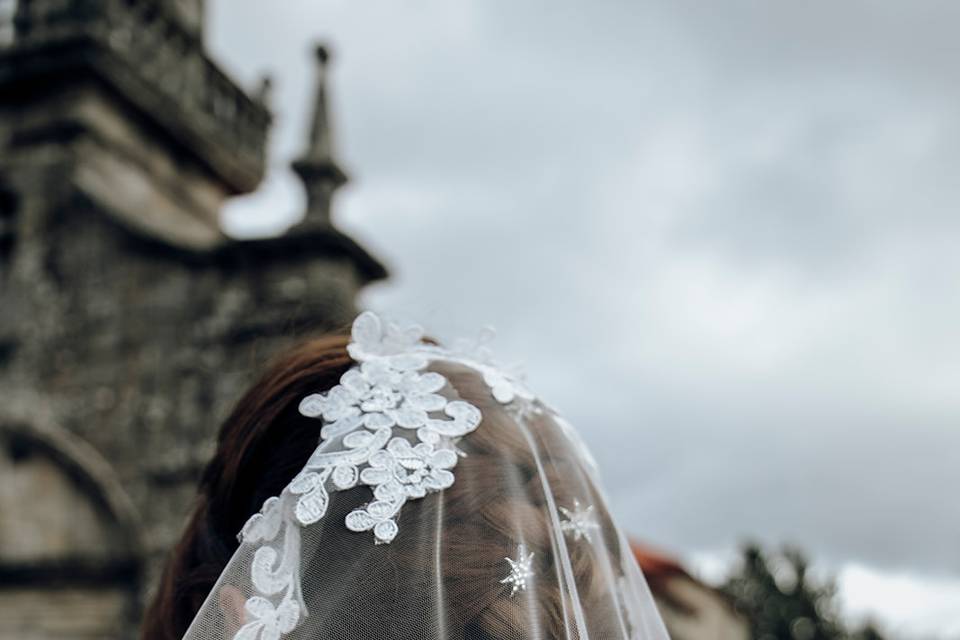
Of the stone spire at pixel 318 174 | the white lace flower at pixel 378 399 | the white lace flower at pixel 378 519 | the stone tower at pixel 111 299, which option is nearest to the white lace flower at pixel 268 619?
the white lace flower at pixel 378 519

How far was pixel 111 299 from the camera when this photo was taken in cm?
884

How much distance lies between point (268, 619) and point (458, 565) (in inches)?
11.0

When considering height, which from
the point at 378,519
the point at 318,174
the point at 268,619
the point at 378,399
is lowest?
the point at 268,619

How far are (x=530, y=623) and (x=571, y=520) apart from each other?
26 cm

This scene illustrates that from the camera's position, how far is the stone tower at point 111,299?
26.9ft

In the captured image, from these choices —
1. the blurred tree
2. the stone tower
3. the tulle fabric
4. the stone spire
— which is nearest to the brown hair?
the tulle fabric

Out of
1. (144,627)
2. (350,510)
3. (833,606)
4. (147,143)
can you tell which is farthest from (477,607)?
(833,606)

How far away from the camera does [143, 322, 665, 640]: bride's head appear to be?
142cm

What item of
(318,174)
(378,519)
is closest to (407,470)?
(378,519)

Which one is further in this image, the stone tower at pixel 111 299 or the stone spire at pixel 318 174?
the stone tower at pixel 111 299

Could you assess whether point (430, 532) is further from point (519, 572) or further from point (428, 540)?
point (519, 572)

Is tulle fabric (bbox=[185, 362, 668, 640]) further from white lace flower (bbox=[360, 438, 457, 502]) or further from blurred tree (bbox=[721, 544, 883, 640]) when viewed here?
blurred tree (bbox=[721, 544, 883, 640])

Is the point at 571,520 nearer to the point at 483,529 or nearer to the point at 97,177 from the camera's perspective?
the point at 483,529

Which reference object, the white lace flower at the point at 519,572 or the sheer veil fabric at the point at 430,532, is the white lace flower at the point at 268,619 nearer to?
the sheer veil fabric at the point at 430,532
